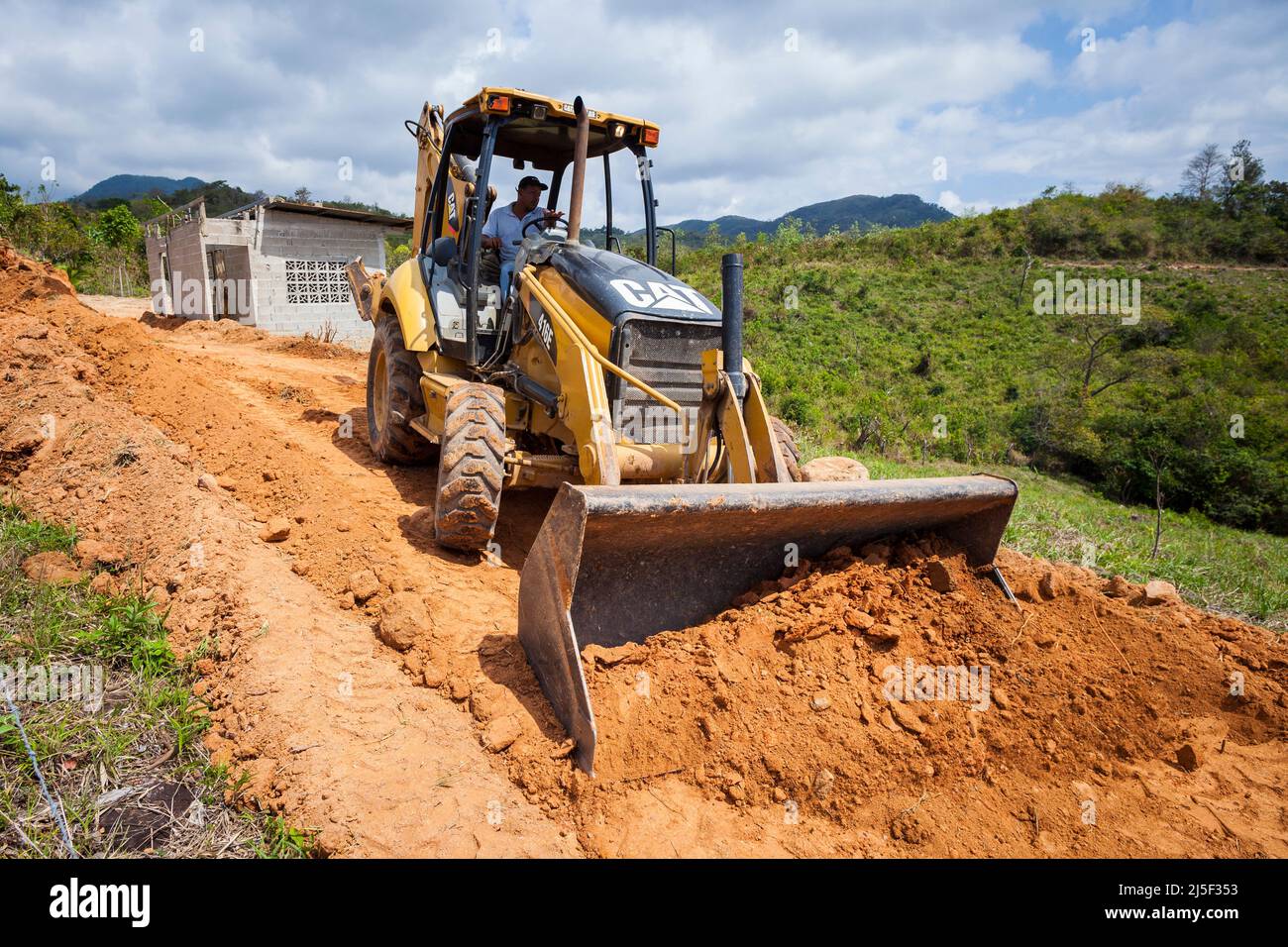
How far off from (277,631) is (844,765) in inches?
101

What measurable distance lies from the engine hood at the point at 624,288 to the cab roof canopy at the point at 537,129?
967mm

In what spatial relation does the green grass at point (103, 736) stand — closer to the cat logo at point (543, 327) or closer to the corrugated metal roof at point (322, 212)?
the cat logo at point (543, 327)

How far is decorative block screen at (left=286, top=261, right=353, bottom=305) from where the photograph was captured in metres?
16.8

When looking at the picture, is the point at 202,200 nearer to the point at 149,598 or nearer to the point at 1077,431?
Result: the point at 149,598

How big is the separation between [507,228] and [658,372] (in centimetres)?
194

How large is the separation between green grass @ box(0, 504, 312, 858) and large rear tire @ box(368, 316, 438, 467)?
248 cm

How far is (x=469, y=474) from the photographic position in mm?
4289

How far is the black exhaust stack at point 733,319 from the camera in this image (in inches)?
147

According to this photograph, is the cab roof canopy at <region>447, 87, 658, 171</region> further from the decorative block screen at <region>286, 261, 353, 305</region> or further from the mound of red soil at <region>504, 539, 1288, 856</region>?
the decorative block screen at <region>286, 261, 353, 305</region>

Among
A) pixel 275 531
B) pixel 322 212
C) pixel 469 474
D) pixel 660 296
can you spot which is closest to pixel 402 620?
pixel 469 474

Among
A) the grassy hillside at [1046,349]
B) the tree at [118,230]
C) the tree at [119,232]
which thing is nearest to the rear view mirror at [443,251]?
the grassy hillside at [1046,349]

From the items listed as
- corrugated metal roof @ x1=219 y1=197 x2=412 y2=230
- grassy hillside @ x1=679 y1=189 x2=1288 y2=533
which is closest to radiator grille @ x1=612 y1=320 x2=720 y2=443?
grassy hillside @ x1=679 y1=189 x2=1288 y2=533

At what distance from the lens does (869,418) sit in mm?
22656
